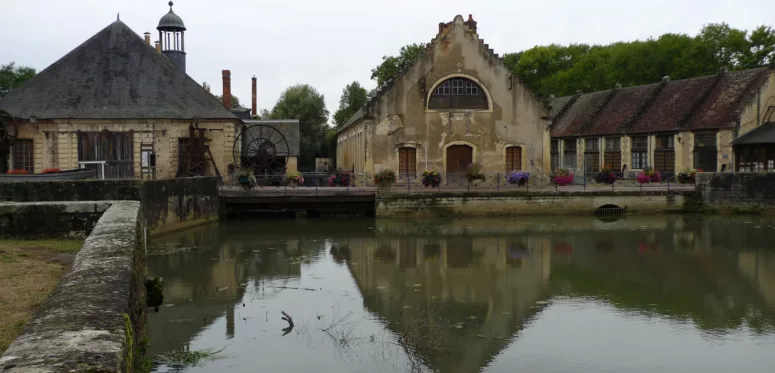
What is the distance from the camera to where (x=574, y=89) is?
173 feet

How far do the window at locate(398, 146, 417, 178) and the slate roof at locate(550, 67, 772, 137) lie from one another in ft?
46.1

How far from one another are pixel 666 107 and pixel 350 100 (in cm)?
2739

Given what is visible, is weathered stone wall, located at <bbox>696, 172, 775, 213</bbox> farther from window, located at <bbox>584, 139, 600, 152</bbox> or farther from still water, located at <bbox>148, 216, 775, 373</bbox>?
window, located at <bbox>584, 139, 600, 152</bbox>

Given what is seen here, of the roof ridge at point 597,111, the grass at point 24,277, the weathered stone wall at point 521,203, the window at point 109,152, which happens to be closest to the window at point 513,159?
the weathered stone wall at point 521,203

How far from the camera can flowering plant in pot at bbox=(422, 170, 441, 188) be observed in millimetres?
25391

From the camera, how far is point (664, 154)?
34562mm

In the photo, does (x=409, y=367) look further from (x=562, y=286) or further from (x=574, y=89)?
(x=574, y=89)

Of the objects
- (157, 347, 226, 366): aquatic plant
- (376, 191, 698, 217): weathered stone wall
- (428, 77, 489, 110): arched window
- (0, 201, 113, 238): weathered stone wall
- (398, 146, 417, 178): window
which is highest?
(428, 77, 489, 110): arched window

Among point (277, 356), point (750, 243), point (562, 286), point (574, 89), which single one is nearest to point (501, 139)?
point (750, 243)

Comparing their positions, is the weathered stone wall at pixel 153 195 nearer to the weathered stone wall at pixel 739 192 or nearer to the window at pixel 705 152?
the weathered stone wall at pixel 739 192

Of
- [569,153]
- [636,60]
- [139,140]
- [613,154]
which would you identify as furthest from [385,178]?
[636,60]

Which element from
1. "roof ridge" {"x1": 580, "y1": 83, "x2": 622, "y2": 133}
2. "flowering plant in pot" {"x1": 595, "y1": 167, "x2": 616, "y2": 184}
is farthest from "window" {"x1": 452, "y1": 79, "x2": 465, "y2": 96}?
"roof ridge" {"x1": 580, "y1": 83, "x2": 622, "y2": 133}

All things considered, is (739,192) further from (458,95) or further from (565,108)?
(565,108)

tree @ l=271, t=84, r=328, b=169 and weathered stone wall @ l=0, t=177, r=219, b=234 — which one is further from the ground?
tree @ l=271, t=84, r=328, b=169
